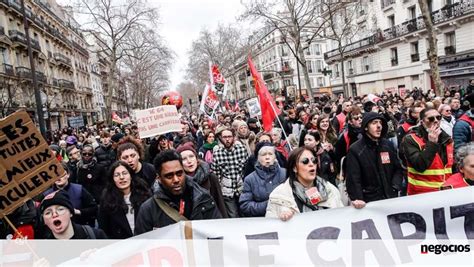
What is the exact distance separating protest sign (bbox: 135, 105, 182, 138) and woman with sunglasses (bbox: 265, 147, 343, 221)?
4.55 meters

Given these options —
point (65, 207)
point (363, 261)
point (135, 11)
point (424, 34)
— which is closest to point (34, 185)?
point (65, 207)

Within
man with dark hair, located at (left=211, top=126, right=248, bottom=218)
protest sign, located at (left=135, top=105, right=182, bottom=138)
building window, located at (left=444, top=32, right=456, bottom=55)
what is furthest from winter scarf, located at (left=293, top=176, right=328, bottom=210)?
building window, located at (left=444, top=32, right=456, bottom=55)

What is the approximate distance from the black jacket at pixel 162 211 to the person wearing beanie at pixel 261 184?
0.91 m

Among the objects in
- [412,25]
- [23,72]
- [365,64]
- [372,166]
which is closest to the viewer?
[372,166]

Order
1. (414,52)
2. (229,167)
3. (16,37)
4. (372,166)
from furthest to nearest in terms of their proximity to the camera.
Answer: (16,37), (414,52), (229,167), (372,166)

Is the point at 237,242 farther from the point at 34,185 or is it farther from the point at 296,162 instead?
the point at 34,185

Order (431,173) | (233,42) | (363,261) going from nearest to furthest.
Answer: (363,261) < (431,173) < (233,42)

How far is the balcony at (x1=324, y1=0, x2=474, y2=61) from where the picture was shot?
73.7 feet

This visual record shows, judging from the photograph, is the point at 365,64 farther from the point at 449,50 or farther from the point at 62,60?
the point at 62,60

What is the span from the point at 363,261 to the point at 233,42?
172 feet

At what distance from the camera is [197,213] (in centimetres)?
297

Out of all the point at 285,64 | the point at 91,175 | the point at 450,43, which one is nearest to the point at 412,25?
the point at 450,43

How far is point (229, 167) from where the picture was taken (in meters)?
5.03

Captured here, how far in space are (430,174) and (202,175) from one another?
2230 millimetres
